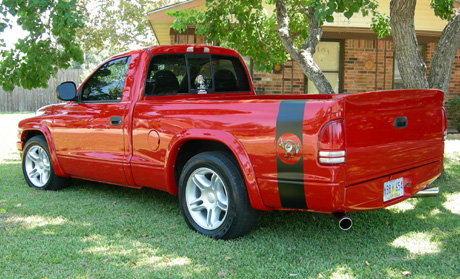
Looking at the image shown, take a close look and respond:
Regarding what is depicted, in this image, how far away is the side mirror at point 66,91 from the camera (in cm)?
531

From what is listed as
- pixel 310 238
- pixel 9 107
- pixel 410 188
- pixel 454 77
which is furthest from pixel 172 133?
pixel 9 107

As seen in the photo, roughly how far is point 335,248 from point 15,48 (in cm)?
Answer: 594

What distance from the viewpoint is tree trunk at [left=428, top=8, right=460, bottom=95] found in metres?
6.14

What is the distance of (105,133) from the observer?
4.93 metres

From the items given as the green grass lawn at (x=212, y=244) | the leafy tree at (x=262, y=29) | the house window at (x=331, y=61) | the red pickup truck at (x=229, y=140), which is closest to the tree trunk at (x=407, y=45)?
the leafy tree at (x=262, y=29)

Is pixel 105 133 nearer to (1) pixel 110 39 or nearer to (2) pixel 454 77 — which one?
(2) pixel 454 77

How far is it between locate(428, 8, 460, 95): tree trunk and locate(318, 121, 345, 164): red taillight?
12.3ft

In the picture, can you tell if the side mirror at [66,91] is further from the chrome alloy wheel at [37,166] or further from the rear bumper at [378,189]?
the rear bumper at [378,189]

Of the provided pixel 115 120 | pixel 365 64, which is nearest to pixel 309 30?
pixel 115 120

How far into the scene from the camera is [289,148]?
11.0 ft

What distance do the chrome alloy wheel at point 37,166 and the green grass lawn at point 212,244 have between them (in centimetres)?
67

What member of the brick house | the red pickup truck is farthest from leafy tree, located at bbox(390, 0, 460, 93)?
the brick house

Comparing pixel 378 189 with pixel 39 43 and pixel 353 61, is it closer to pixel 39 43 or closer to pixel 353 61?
pixel 39 43

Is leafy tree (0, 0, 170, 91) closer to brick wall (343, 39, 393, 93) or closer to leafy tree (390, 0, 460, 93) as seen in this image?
leafy tree (390, 0, 460, 93)
